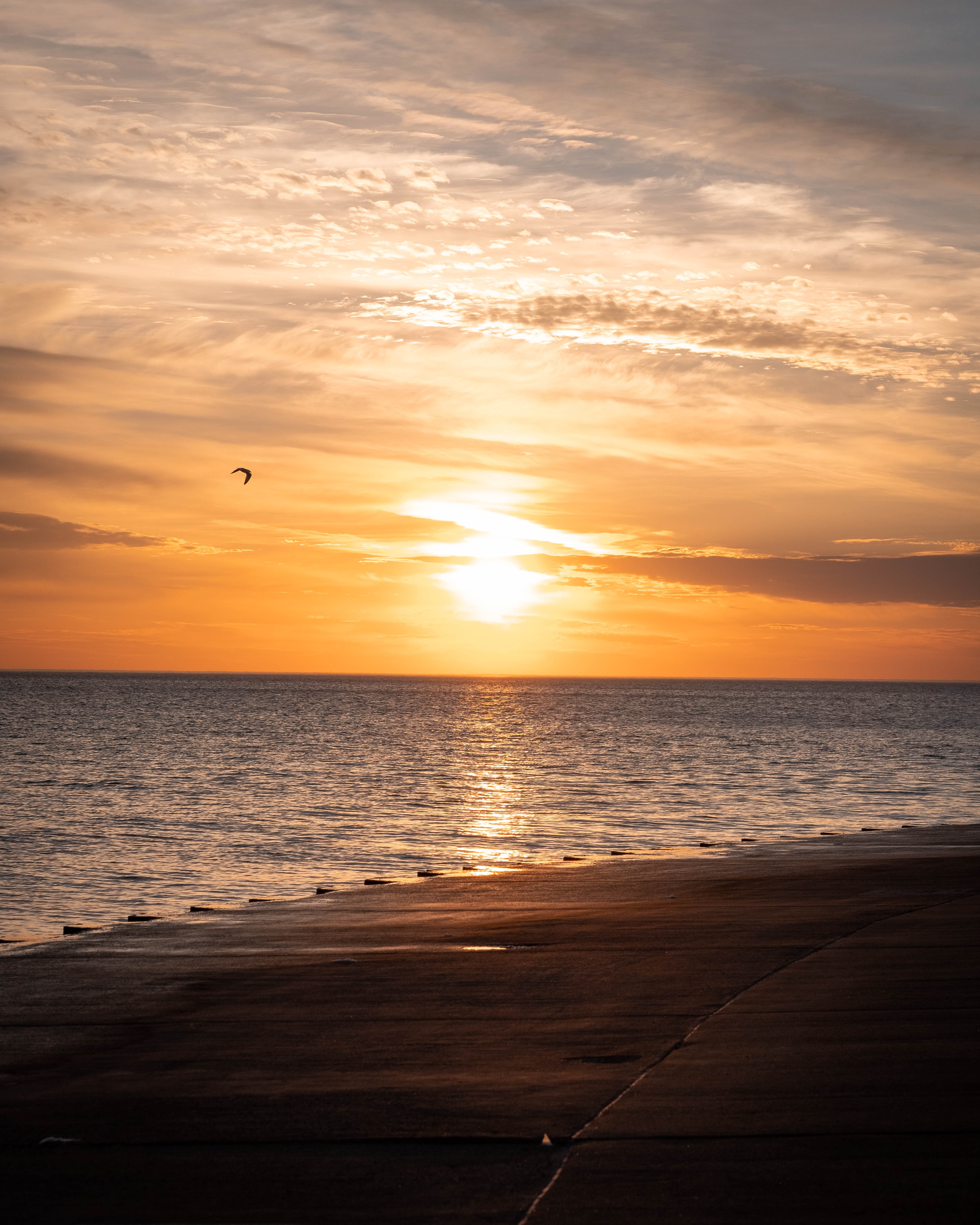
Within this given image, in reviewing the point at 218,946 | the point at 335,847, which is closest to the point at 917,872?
the point at 218,946

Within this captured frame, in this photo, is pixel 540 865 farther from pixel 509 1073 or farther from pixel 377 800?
pixel 377 800

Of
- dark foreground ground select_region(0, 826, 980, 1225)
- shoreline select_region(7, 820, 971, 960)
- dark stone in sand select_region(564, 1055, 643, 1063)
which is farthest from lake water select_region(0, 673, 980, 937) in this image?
dark stone in sand select_region(564, 1055, 643, 1063)

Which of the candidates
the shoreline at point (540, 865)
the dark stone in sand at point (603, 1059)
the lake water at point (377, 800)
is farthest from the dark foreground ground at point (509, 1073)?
the lake water at point (377, 800)

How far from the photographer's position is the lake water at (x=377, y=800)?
90.4 feet

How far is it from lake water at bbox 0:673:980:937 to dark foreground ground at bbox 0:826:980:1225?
10.2 meters

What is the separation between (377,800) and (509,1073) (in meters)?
37.8

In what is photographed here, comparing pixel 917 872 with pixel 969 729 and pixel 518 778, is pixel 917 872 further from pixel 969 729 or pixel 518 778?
pixel 969 729

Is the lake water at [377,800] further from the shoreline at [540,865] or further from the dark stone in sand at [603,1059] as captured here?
the dark stone in sand at [603,1059]

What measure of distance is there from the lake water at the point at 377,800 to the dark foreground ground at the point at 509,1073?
10229 millimetres

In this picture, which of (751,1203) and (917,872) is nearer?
(751,1203)

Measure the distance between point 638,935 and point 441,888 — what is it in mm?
6837

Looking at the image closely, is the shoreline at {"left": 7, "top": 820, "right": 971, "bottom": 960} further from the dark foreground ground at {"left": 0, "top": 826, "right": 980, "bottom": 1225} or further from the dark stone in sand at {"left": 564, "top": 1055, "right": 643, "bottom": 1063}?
the dark stone in sand at {"left": 564, "top": 1055, "right": 643, "bottom": 1063}

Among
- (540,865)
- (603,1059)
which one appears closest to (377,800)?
(540,865)

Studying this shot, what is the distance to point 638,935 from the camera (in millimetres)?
13734
